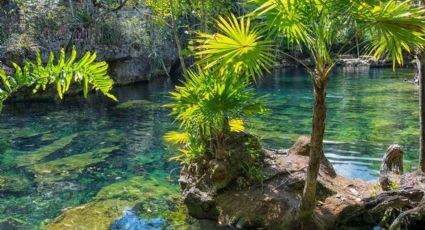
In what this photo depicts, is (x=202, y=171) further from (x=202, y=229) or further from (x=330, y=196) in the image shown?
(x=330, y=196)

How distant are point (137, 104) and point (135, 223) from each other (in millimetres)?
14830

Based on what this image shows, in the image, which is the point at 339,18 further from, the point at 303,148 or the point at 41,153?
the point at 41,153

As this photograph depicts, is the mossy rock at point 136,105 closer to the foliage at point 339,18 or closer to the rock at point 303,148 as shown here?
the rock at point 303,148

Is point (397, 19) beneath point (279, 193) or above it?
above

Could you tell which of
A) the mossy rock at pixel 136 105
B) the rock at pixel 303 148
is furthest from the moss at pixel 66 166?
the mossy rock at pixel 136 105

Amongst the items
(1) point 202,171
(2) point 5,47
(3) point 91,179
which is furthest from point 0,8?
(1) point 202,171

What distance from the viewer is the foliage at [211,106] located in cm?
593

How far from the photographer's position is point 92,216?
6758mm

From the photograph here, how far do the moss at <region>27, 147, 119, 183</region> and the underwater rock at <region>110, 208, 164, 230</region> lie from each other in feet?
10.1

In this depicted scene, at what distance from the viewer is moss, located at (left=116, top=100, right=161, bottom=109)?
20.1 meters

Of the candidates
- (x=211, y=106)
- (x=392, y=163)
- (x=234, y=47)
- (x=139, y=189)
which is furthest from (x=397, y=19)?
(x=139, y=189)

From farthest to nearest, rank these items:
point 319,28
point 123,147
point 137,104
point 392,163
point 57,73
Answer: point 137,104, point 123,147, point 392,163, point 319,28, point 57,73

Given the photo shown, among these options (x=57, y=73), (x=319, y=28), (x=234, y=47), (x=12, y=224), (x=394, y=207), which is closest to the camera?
(x=57, y=73)

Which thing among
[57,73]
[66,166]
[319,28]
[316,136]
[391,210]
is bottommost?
[66,166]
